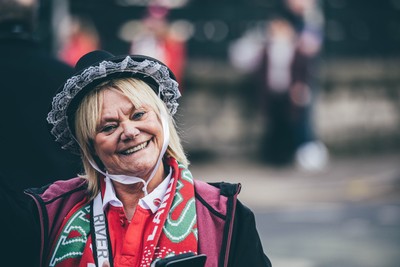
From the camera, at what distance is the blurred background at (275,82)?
42.9ft

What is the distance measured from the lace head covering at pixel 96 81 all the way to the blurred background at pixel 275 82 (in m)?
8.60

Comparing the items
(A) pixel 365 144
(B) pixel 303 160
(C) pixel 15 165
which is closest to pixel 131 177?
(C) pixel 15 165

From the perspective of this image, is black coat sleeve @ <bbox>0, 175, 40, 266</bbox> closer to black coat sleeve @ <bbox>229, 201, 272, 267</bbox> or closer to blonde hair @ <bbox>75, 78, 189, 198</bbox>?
blonde hair @ <bbox>75, 78, 189, 198</bbox>

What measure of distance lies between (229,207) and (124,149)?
409mm

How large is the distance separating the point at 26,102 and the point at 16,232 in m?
1.37

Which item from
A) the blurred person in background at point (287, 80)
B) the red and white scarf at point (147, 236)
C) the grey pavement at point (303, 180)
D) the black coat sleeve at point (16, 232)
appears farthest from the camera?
the blurred person in background at point (287, 80)

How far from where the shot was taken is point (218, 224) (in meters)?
3.02

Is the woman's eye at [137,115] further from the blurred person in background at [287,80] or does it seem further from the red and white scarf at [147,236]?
the blurred person in background at [287,80]

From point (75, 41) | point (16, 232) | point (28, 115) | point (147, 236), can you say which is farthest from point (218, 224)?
point (75, 41)

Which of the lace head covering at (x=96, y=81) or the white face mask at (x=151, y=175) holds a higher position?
the lace head covering at (x=96, y=81)

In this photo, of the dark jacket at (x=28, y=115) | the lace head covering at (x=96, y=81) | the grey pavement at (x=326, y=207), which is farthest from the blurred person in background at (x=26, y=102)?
the grey pavement at (x=326, y=207)

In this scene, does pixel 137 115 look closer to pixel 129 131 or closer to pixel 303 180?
pixel 129 131

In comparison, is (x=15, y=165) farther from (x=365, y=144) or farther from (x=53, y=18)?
(x=365, y=144)

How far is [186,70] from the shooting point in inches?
561
